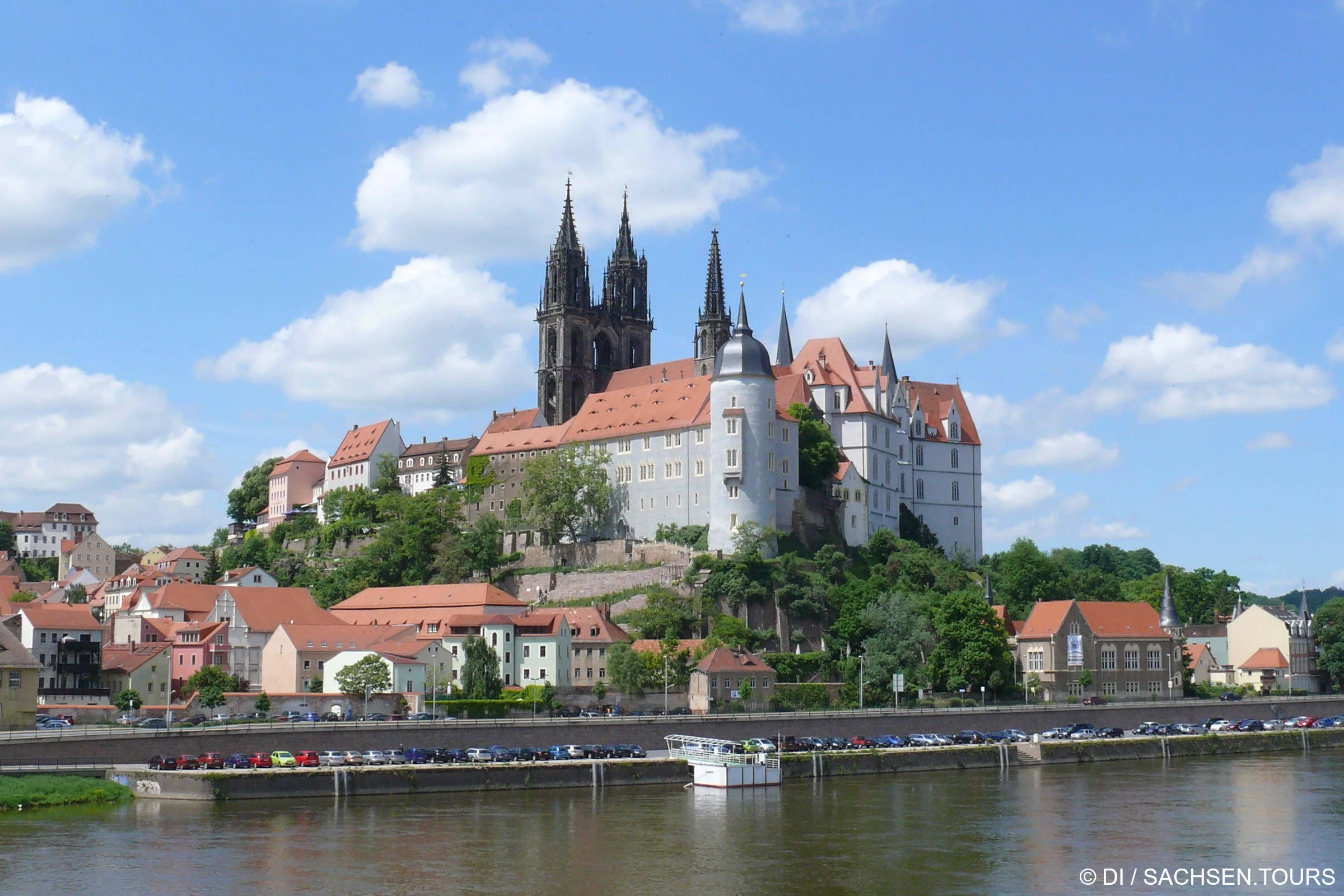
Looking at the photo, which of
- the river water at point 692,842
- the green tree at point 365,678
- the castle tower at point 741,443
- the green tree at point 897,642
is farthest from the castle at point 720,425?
the river water at point 692,842

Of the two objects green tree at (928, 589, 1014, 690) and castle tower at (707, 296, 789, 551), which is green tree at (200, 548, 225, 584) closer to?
castle tower at (707, 296, 789, 551)

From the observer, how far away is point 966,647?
91250 millimetres

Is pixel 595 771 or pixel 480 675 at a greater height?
pixel 480 675

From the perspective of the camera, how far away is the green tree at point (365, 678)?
83.6 m

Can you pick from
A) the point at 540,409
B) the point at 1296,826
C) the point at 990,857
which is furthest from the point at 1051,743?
the point at 540,409

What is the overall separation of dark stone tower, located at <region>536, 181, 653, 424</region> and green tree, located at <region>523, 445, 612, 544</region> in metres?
27.1

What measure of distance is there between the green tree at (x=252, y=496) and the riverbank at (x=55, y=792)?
112 meters

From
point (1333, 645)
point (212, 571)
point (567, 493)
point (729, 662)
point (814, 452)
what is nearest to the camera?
point (729, 662)

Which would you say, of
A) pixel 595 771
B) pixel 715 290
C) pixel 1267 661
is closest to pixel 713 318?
pixel 715 290

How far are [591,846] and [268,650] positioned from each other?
43.8m

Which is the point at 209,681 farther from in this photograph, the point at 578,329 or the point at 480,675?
the point at 578,329

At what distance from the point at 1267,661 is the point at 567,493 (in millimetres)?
52725

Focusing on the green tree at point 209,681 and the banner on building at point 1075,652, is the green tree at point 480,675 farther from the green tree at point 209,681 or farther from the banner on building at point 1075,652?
the banner on building at point 1075,652

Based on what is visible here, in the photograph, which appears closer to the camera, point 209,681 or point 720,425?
point 209,681
